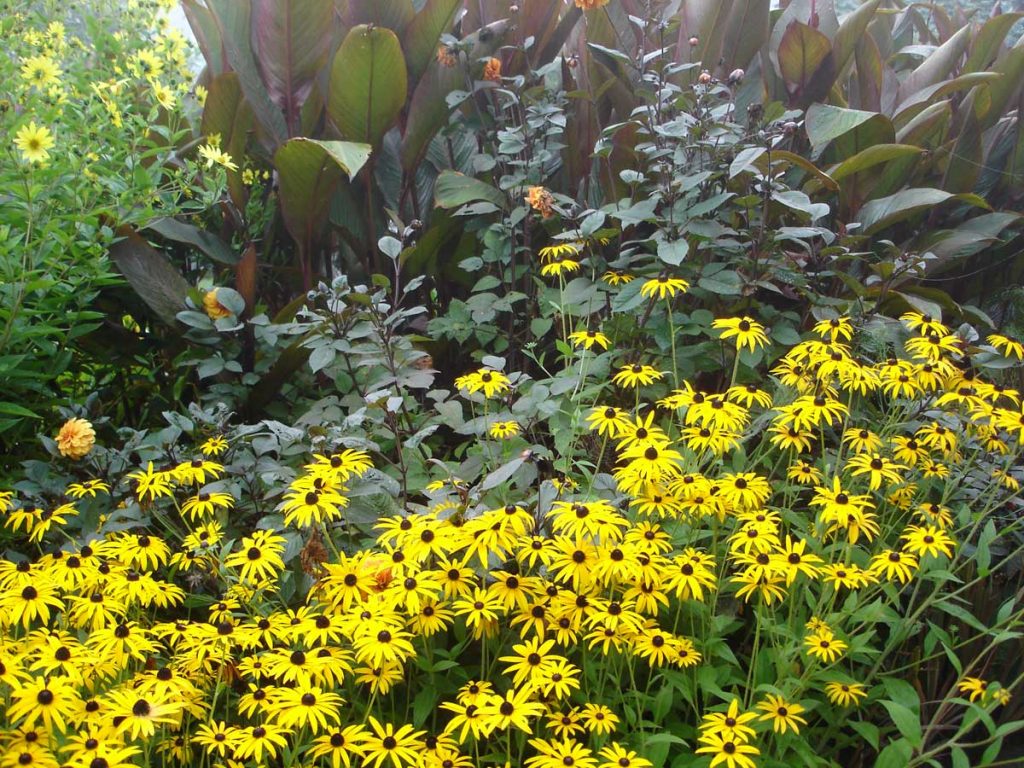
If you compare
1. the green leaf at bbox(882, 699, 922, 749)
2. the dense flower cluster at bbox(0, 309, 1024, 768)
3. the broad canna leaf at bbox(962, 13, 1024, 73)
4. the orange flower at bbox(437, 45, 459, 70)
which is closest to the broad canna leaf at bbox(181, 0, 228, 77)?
the orange flower at bbox(437, 45, 459, 70)

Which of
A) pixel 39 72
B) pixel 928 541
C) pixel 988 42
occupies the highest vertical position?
pixel 39 72

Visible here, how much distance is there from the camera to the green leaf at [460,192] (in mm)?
2615

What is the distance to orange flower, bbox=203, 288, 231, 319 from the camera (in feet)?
7.89

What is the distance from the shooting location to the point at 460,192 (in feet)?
8.68

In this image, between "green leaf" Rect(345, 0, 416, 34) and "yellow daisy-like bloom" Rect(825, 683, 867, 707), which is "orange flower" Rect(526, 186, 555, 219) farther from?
"yellow daisy-like bloom" Rect(825, 683, 867, 707)

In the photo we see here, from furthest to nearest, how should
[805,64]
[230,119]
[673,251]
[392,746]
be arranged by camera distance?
[230,119] < [805,64] < [673,251] < [392,746]

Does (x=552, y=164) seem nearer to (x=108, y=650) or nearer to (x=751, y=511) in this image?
(x=751, y=511)

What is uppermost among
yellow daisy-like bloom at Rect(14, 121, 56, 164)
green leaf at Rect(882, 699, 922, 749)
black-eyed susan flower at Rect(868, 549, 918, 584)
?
yellow daisy-like bloom at Rect(14, 121, 56, 164)

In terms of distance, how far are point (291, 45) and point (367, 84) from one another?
1.05 feet

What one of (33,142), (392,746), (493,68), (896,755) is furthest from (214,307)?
(896,755)

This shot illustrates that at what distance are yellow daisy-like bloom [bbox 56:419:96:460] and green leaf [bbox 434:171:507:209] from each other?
1119 millimetres

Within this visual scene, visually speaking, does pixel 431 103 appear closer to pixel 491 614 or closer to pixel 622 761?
pixel 491 614

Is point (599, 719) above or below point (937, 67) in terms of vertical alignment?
below

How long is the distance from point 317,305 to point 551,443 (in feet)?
2.54
